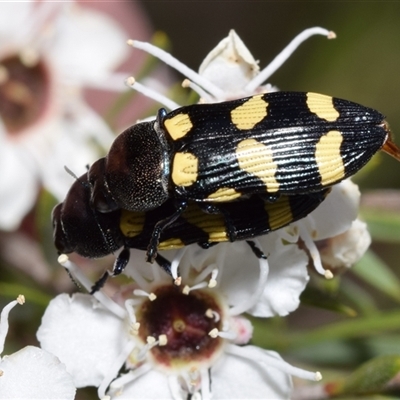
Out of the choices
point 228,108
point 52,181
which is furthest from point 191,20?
point 228,108

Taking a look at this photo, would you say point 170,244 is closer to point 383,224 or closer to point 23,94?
point 383,224

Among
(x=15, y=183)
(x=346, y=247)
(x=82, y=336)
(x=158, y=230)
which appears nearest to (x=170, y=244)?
(x=158, y=230)

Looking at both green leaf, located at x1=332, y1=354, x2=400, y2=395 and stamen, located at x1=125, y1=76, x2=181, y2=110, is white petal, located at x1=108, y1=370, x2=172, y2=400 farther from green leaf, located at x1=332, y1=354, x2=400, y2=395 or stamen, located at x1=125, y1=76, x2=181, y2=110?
stamen, located at x1=125, y1=76, x2=181, y2=110

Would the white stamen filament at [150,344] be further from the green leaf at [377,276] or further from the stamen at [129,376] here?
the green leaf at [377,276]

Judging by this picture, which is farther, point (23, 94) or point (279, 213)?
point (23, 94)

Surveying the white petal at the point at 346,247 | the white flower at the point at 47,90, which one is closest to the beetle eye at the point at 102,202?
the white petal at the point at 346,247

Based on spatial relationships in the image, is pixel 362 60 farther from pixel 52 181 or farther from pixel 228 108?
pixel 228 108
